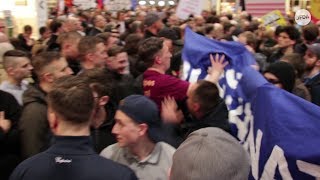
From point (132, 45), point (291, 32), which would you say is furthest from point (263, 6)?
point (132, 45)

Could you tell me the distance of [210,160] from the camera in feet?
5.02

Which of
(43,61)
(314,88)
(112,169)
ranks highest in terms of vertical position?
(43,61)

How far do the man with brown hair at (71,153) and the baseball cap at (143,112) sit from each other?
1.21ft

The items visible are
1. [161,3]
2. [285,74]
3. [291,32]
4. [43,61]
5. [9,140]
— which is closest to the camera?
[9,140]

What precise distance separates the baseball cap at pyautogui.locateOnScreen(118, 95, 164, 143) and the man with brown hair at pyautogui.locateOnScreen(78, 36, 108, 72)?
198cm

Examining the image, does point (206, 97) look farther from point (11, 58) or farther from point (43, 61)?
point (11, 58)

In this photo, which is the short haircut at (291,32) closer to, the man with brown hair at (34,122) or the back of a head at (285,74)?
the back of a head at (285,74)

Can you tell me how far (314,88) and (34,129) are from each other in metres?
2.58

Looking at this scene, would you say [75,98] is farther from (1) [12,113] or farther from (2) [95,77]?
(1) [12,113]

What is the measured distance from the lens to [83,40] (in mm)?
4789

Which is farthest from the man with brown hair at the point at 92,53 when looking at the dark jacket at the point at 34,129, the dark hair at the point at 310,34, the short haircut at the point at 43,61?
the dark hair at the point at 310,34

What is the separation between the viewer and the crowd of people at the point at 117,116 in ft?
5.53

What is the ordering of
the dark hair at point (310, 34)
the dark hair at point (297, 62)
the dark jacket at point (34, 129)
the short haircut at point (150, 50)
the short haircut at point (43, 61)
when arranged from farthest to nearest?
the dark hair at point (310, 34), the dark hair at point (297, 62), the short haircut at point (150, 50), the short haircut at point (43, 61), the dark jacket at point (34, 129)

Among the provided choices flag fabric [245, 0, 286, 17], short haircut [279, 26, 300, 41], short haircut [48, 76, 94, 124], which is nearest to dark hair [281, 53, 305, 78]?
short haircut [279, 26, 300, 41]
